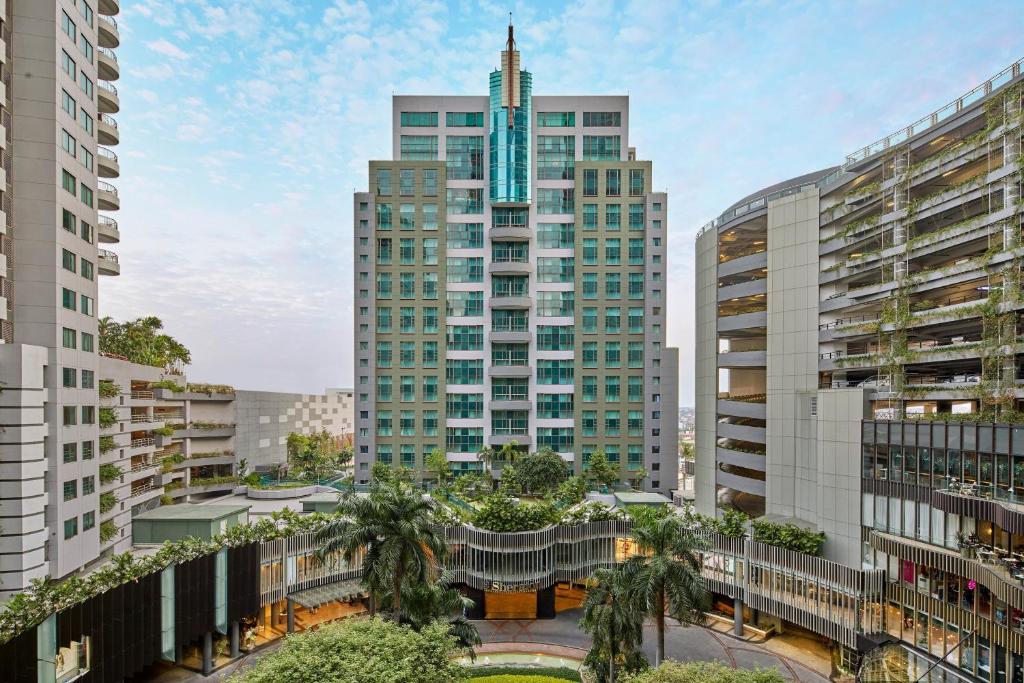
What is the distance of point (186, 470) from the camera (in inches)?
1966

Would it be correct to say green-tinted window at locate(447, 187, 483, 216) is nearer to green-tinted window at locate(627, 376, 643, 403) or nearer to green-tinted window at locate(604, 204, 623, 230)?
green-tinted window at locate(604, 204, 623, 230)

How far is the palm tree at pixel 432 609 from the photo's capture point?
75.1ft

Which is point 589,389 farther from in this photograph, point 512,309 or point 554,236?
point 554,236

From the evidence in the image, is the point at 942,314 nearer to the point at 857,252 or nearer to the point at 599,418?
the point at 857,252

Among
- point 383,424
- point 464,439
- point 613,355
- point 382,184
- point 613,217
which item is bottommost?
point 464,439

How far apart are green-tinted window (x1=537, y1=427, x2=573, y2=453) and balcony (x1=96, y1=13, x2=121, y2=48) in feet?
174

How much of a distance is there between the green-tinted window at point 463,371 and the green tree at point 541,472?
42.0ft

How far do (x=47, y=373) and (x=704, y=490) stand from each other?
4881cm

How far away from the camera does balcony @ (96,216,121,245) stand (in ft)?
119

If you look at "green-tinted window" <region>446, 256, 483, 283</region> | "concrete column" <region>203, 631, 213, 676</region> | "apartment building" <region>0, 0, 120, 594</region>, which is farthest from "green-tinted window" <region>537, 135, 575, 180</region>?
"concrete column" <region>203, 631, 213, 676</region>

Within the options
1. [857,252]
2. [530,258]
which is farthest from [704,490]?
[530,258]

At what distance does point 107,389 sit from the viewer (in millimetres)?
35312

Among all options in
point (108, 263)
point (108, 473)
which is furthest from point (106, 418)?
point (108, 263)

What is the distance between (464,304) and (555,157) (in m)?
22.5
